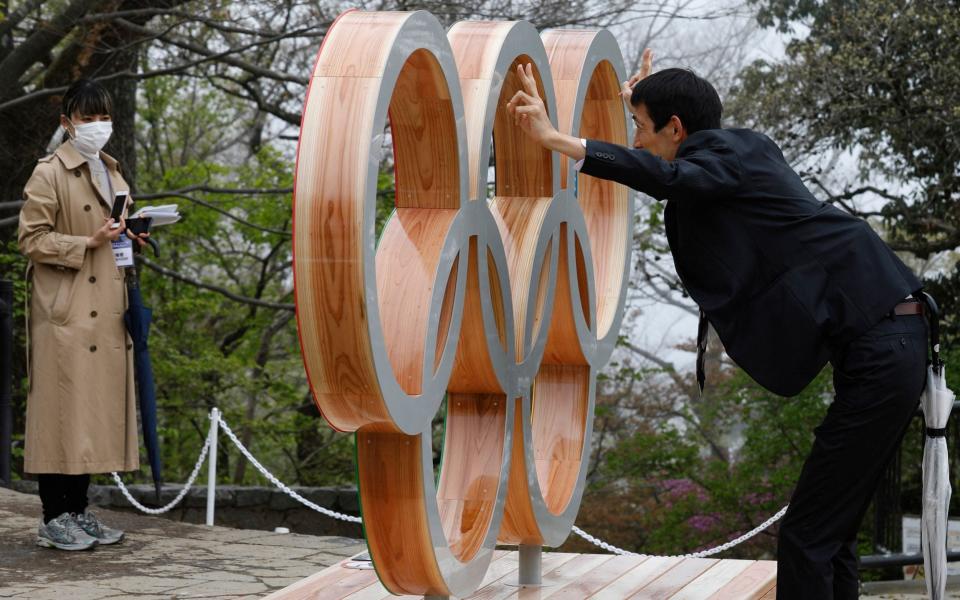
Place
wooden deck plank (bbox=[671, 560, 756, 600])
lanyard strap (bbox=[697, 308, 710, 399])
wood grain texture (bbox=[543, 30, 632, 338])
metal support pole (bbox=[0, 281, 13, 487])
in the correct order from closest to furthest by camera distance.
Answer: lanyard strap (bbox=[697, 308, 710, 399]) < wooden deck plank (bbox=[671, 560, 756, 600]) < wood grain texture (bbox=[543, 30, 632, 338]) < metal support pole (bbox=[0, 281, 13, 487])

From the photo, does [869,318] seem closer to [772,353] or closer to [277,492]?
[772,353]

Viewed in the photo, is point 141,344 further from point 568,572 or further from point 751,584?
point 751,584

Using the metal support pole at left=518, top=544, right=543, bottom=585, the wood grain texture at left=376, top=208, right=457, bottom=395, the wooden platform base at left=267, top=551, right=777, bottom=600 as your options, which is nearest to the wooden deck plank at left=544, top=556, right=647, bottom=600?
the wooden platform base at left=267, top=551, right=777, bottom=600

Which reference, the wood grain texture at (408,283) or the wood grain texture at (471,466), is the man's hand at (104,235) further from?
the wood grain texture at (408,283)

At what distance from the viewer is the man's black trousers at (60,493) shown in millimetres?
5672

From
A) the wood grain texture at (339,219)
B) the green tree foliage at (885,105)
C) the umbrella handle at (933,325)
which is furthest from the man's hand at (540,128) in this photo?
the green tree foliage at (885,105)

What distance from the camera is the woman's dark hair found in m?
5.61

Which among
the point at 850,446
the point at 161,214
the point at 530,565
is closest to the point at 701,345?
the point at 850,446

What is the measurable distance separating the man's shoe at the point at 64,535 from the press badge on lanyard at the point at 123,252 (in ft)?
4.03

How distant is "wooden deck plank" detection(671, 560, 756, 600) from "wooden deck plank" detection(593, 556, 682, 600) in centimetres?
17

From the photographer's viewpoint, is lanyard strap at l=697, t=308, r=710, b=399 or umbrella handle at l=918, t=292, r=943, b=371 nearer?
umbrella handle at l=918, t=292, r=943, b=371

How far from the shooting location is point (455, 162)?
3814 millimetres

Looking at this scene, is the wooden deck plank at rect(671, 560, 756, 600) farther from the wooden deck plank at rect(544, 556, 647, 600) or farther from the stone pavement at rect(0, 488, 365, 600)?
the stone pavement at rect(0, 488, 365, 600)

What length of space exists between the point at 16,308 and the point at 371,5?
4.24 meters
